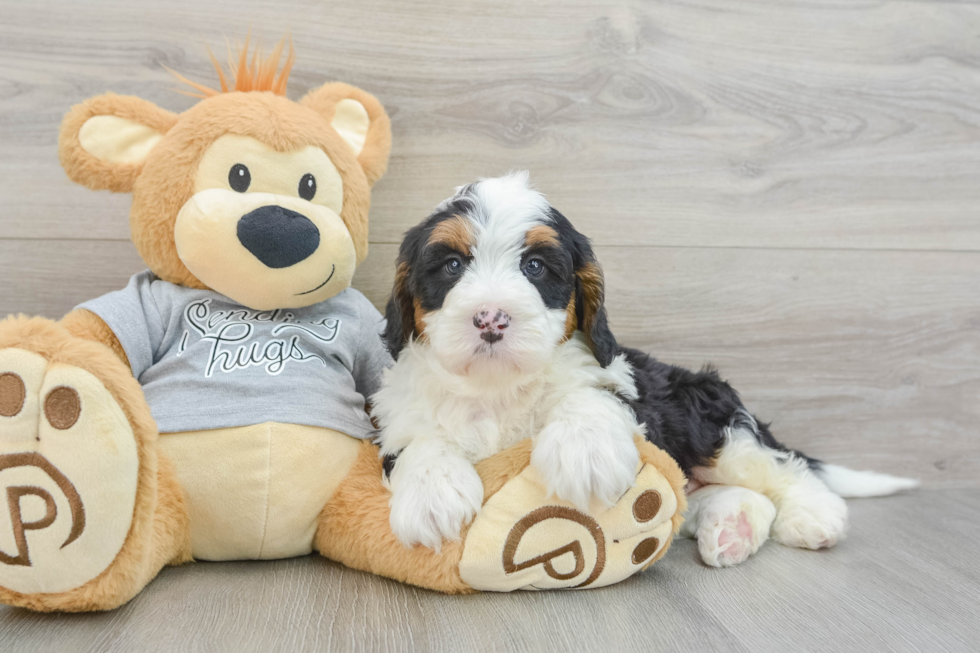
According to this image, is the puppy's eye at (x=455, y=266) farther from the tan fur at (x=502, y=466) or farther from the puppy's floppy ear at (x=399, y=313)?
the tan fur at (x=502, y=466)

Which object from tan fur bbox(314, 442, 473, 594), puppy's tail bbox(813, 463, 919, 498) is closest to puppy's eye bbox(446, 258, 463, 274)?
tan fur bbox(314, 442, 473, 594)

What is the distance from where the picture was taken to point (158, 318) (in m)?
1.53

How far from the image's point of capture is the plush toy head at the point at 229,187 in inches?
56.0

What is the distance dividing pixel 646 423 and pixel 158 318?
44.3 inches

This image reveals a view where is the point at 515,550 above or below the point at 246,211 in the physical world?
below

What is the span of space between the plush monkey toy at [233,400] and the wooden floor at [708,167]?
0.37 meters

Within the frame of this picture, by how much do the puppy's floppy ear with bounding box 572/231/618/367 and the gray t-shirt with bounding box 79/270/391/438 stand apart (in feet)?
1.84

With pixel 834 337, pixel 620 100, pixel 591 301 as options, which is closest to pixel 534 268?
pixel 591 301

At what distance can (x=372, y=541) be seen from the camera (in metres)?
1.34

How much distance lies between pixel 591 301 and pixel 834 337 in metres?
1.23

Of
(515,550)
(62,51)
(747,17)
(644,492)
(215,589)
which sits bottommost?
→ (215,589)

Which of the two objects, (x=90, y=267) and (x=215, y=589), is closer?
(x=215, y=589)

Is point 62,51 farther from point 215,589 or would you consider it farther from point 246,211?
point 215,589

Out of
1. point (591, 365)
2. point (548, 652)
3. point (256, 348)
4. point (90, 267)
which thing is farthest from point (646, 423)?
point (90, 267)
